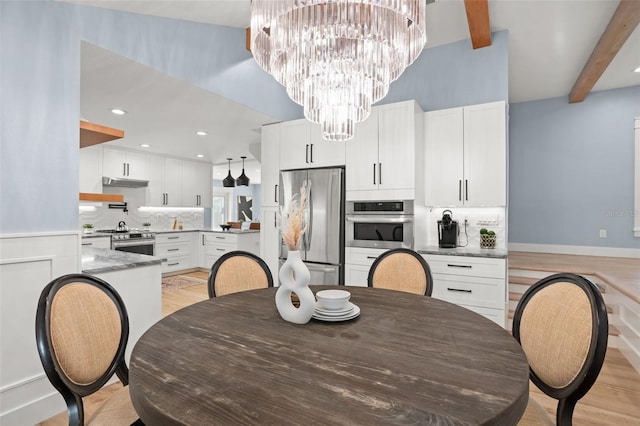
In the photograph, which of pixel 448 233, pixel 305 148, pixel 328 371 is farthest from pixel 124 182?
pixel 328 371

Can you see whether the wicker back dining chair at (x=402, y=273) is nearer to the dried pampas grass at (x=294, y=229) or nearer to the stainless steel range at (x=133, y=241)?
the dried pampas grass at (x=294, y=229)

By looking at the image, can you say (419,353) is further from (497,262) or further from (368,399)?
(497,262)

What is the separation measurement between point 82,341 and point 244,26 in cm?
318

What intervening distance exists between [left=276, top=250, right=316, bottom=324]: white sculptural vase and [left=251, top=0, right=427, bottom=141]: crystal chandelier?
90 cm

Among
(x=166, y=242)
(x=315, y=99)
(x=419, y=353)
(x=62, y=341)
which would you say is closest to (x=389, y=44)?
(x=315, y=99)

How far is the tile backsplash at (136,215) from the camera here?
567 centimetres

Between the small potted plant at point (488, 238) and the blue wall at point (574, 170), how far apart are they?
242cm

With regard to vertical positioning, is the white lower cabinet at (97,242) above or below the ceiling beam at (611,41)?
below

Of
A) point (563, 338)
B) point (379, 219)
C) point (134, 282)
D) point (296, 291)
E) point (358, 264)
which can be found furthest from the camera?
point (358, 264)

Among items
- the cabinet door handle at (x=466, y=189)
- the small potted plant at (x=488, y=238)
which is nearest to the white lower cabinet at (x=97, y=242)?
the cabinet door handle at (x=466, y=189)

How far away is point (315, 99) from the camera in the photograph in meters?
1.82

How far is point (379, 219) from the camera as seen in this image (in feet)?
10.9

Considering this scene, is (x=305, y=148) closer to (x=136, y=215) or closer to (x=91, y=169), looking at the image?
(x=91, y=169)

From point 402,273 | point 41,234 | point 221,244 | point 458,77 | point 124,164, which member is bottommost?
point 221,244
